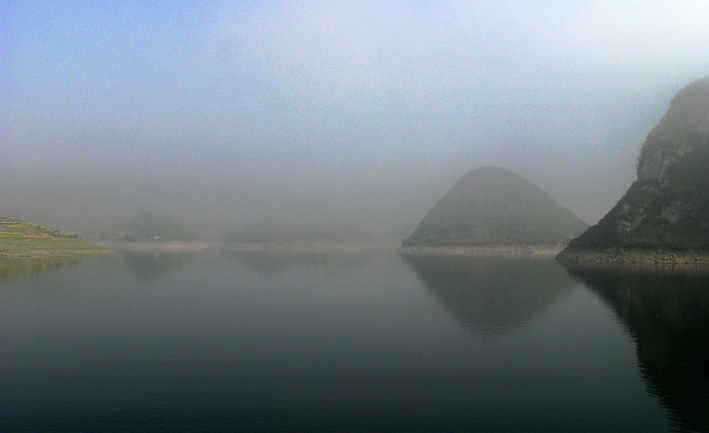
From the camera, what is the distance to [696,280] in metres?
73.8

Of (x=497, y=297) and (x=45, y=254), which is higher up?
(x=45, y=254)

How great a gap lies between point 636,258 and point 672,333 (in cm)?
8796

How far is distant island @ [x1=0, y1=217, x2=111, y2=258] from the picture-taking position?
12369 centimetres

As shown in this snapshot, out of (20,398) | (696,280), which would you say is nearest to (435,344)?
(20,398)

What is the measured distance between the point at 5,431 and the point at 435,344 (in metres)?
28.0

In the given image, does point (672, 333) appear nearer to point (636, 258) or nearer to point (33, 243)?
point (636, 258)

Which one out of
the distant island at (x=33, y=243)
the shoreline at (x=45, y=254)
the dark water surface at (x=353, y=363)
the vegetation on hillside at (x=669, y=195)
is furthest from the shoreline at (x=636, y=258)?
the distant island at (x=33, y=243)

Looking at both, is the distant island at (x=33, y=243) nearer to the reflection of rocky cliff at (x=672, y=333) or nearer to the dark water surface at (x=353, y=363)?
the dark water surface at (x=353, y=363)

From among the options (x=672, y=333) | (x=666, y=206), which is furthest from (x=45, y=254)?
(x=666, y=206)

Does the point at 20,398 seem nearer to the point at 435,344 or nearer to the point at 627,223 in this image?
the point at 435,344

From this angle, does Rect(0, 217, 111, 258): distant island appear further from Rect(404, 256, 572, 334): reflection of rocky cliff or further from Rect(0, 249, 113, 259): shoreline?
Rect(404, 256, 572, 334): reflection of rocky cliff

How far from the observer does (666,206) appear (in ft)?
390

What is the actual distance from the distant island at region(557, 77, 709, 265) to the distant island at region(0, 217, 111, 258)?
15937 cm

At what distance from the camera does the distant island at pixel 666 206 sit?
11094cm
